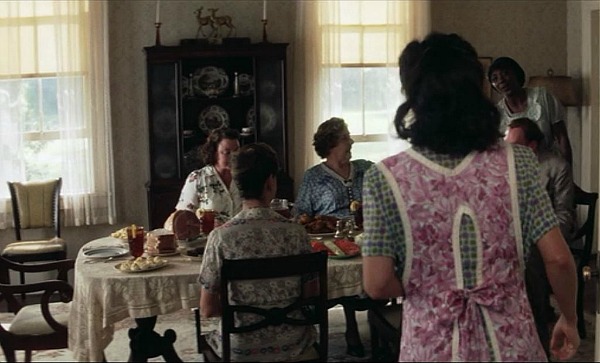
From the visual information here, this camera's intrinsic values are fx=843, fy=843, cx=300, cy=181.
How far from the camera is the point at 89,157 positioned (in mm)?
3885

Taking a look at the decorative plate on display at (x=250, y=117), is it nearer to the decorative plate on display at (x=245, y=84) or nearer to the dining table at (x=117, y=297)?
the decorative plate on display at (x=245, y=84)

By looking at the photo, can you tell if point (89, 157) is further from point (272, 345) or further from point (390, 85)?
point (272, 345)

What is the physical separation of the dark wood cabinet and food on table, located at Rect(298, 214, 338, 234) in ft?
4.22

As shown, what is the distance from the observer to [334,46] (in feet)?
13.4

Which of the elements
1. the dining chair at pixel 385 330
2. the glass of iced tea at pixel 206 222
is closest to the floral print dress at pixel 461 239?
the dining chair at pixel 385 330

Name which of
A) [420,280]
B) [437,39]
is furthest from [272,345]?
[437,39]

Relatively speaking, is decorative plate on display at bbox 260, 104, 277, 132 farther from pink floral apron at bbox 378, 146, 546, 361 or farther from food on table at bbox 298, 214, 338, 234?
pink floral apron at bbox 378, 146, 546, 361

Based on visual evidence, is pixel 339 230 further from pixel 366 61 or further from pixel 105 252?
pixel 366 61

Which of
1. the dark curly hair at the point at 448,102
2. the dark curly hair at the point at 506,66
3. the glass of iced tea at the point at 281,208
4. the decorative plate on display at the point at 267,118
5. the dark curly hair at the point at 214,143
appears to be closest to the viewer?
the dark curly hair at the point at 448,102

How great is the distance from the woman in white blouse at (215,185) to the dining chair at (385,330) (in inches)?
26.1

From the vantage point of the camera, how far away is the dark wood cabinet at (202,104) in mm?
3793

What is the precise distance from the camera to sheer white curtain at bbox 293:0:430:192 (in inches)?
159

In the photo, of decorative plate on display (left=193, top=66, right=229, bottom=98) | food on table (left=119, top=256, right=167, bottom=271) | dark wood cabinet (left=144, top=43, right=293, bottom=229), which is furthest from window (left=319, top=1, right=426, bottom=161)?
food on table (left=119, top=256, right=167, bottom=271)

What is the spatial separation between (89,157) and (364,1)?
152 cm
